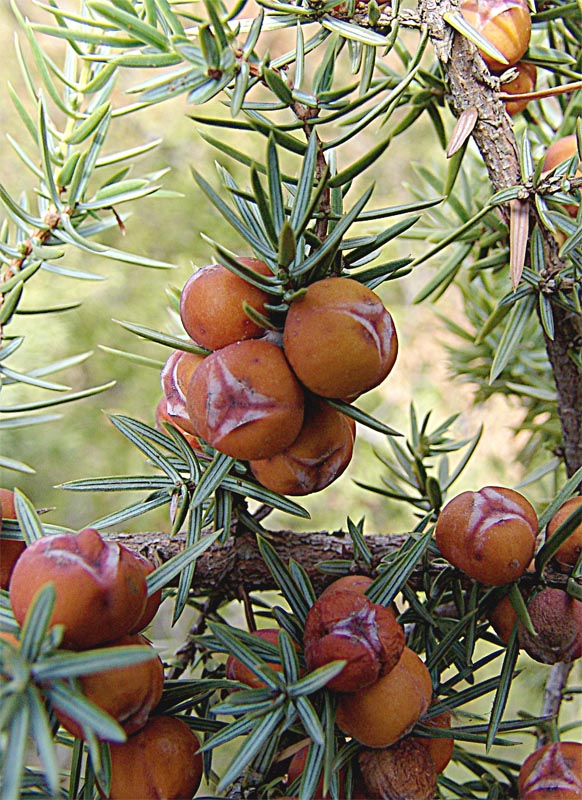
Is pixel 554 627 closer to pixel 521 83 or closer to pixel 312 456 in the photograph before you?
pixel 312 456

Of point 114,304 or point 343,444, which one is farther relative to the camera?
point 114,304

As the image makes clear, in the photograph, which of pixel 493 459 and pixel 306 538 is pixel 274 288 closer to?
pixel 306 538

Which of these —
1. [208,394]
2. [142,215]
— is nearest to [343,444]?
[208,394]

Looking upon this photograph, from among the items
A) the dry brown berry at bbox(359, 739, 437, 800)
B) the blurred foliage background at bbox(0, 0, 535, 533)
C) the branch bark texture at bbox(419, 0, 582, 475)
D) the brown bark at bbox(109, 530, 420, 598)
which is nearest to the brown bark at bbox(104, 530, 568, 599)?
the brown bark at bbox(109, 530, 420, 598)

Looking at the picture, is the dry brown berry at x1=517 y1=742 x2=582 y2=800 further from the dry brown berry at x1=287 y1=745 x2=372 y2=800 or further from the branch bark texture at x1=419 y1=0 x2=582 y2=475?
the branch bark texture at x1=419 y1=0 x2=582 y2=475

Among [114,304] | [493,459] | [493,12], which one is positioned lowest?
[493,459]

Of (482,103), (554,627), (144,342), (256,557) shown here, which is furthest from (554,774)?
(144,342)

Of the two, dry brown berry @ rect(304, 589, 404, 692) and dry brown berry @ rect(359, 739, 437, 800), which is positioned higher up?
dry brown berry @ rect(304, 589, 404, 692)
